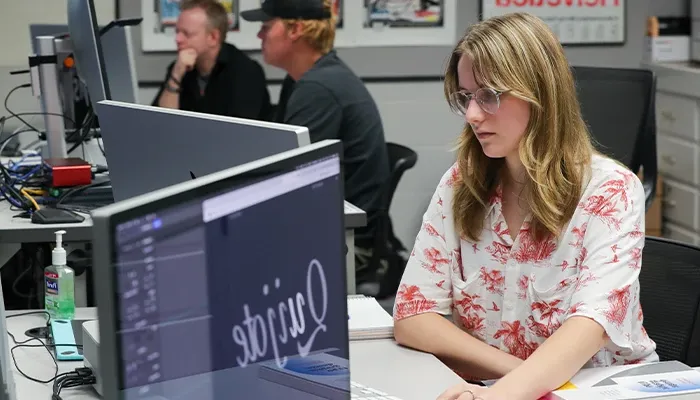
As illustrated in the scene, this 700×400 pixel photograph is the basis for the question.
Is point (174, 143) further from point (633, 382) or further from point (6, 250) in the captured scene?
point (6, 250)

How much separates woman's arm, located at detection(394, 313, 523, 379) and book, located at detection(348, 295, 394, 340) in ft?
0.16

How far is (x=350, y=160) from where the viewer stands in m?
3.46

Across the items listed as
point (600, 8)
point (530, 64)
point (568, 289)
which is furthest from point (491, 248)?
point (600, 8)

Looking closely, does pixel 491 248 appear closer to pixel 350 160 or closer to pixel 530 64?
pixel 530 64

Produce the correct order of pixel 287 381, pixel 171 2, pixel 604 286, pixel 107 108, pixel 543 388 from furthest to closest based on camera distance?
pixel 171 2 → pixel 107 108 → pixel 604 286 → pixel 543 388 → pixel 287 381

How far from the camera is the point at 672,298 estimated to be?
75.5 inches

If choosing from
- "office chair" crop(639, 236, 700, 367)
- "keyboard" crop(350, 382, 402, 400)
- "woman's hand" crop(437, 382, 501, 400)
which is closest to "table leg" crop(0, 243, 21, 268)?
"keyboard" crop(350, 382, 402, 400)

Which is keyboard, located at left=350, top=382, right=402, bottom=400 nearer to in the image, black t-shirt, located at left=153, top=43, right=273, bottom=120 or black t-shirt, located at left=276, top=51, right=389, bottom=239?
black t-shirt, located at left=276, top=51, right=389, bottom=239

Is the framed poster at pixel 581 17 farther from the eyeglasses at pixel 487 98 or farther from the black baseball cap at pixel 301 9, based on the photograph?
the eyeglasses at pixel 487 98

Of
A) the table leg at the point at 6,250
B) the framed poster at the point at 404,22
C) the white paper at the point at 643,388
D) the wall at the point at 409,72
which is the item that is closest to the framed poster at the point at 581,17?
the wall at the point at 409,72

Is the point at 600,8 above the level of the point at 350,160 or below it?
above

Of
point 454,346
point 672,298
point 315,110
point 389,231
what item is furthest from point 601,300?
point 389,231

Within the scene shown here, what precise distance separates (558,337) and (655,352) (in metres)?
0.35

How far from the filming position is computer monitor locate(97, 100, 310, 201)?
1.33m
